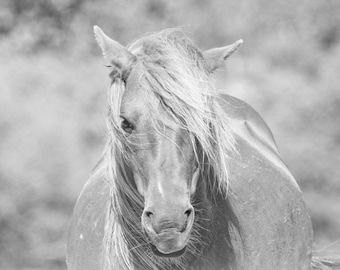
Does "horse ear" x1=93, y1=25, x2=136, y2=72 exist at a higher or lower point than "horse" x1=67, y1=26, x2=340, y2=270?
higher

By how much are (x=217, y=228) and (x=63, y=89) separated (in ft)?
12.6

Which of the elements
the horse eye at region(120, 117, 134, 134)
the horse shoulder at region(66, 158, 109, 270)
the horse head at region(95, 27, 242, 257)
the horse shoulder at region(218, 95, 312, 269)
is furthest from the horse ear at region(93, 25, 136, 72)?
the horse shoulder at region(66, 158, 109, 270)

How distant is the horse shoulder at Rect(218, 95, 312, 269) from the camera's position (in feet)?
6.70

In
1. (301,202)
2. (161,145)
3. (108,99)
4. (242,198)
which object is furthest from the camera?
(301,202)

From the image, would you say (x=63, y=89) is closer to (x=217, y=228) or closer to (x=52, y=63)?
(x=52, y=63)

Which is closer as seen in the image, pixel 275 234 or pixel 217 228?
pixel 217 228

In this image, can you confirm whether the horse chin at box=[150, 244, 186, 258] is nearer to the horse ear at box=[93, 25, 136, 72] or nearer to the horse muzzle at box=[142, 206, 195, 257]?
the horse muzzle at box=[142, 206, 195, 257]

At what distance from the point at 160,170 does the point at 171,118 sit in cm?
16

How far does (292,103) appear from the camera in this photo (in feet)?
18.2

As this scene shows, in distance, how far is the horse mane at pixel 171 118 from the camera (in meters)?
1.70

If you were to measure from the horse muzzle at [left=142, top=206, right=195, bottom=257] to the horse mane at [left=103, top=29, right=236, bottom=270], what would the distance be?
0.70ft

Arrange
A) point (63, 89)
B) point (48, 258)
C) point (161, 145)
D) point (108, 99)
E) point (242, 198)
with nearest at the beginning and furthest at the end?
1. point (161, 145)
2. point (108, 99)
3. point (242, 198)
4. point (48, 258)
5. point (63, 89)

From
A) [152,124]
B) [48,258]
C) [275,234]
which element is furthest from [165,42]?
[48,258]

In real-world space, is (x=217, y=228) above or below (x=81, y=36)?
below
